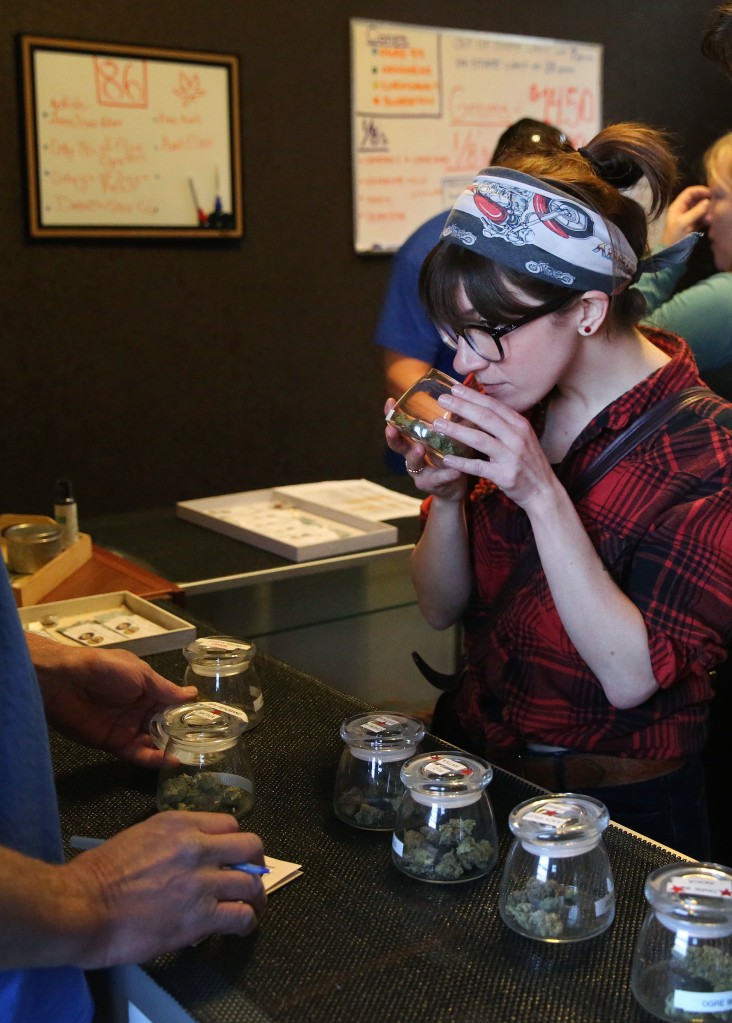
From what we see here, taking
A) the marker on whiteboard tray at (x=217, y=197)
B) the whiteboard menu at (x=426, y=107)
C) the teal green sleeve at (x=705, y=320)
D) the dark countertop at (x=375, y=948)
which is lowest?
the dark countertop at (x=375, y=948)

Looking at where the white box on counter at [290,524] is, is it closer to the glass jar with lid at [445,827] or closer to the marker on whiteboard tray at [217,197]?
the glass jar with lid at [445,827]

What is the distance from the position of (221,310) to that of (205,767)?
355cm

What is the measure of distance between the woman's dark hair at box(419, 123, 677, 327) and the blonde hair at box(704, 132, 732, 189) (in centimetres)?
110

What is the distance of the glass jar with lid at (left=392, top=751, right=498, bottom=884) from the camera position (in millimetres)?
1165

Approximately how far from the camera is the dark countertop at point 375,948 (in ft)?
3.21

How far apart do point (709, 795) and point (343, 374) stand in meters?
3.14

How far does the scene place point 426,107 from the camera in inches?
197

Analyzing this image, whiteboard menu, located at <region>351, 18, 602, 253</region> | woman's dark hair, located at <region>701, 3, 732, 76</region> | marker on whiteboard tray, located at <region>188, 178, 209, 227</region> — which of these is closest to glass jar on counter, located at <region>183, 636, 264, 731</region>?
woman's dark hair, located at <region>701, 3, 732, 76</region>

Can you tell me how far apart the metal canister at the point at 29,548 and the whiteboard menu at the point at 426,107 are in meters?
2.89

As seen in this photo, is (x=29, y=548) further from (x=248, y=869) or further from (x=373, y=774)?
(x=248, y=869)

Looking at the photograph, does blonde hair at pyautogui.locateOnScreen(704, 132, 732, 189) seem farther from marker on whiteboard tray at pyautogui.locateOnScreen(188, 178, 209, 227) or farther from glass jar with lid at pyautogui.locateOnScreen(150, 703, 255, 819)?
marker on whiteboard tray at pyautogui.locateOnScreen(188, 178, 209, 227)

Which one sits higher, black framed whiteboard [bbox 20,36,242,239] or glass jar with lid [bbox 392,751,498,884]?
black framed whiteboard [bbox 20,36,242,239]

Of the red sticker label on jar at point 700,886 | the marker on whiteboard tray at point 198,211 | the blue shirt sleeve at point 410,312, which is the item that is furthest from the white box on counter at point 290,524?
the marker on whiteboard tray at point 198,211

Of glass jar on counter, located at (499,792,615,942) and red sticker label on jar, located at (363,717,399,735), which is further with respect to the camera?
red sticker label on jar, located at (363,717,399,735)
